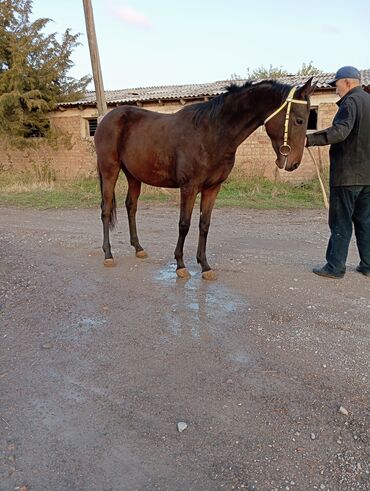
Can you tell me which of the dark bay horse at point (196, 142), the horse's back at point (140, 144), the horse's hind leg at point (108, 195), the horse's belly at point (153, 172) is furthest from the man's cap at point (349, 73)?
→ the horse's hind leg at point (108, 195)

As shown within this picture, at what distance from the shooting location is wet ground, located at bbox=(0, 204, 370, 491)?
1.83m

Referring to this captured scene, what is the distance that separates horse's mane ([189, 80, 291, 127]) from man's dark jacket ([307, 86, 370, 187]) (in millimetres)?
579

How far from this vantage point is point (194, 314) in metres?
3.56

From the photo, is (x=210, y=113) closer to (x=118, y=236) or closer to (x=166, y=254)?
(x=166, y=254)

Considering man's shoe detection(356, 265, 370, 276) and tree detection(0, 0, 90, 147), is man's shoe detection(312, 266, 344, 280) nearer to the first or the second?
man's shoe detection(356, 265, 370, 276)

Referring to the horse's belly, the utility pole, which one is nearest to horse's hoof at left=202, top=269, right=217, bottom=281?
the horse's belly

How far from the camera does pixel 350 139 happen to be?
4.11 metres

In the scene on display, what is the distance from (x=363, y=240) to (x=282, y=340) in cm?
201

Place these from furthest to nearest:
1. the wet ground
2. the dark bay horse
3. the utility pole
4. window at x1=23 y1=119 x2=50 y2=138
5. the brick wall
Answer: window at x1=23 y1=119 x2=50 y2=138
the brick wall
the utility pole
the dark bay horse
the wet ground

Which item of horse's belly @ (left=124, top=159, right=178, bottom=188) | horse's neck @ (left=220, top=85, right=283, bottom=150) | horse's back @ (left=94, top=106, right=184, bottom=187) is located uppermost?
horse's neck @ (left=220, top=85, right=283, bottom=150)

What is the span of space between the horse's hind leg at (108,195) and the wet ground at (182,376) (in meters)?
0.33

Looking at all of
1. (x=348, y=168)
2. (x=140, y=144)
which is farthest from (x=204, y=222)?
(x=348, y=168)

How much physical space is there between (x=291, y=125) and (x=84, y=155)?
1458cm

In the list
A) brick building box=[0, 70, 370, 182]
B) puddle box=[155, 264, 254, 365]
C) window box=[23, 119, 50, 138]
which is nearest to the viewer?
puddle box=[155, 264, 254, 365]
